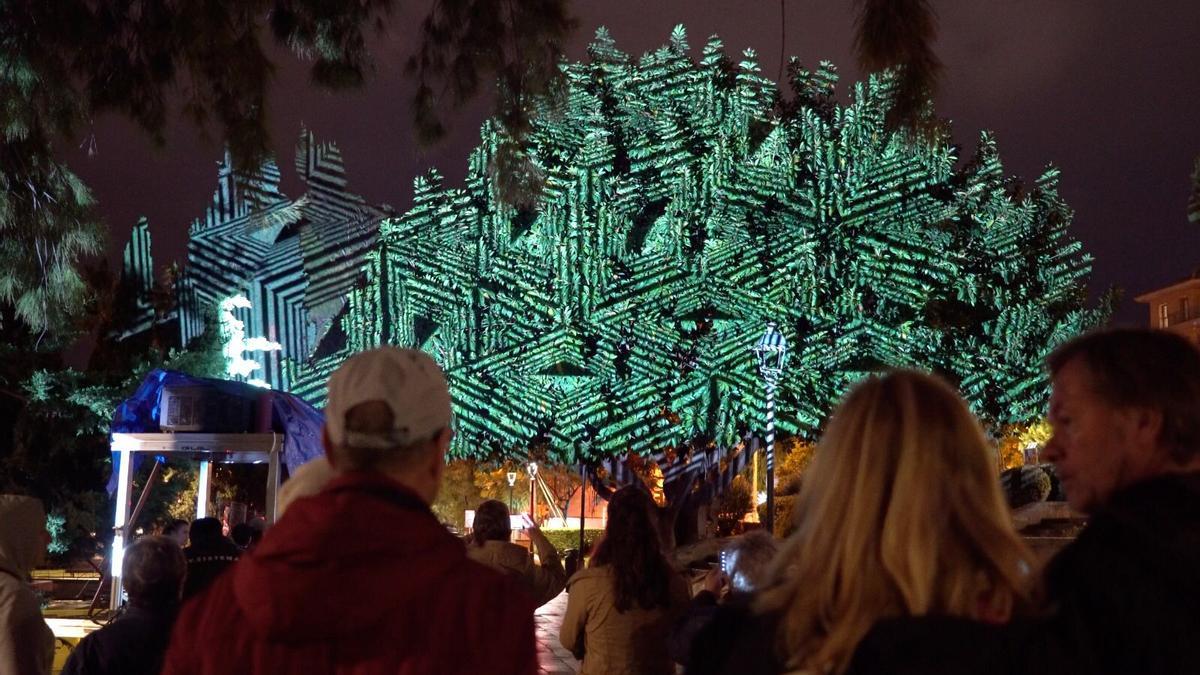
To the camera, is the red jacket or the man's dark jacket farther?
the red jacket

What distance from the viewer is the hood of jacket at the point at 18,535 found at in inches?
168

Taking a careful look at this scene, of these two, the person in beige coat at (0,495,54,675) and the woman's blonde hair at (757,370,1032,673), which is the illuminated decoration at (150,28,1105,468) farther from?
the woman's blonde hair at (757,370,1032,673)

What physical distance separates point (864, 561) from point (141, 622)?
2946 mm

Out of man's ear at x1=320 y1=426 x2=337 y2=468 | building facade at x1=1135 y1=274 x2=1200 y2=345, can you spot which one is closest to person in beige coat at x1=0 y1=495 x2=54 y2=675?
man's ear at x1=320 y1=426 x2=337 y2=468

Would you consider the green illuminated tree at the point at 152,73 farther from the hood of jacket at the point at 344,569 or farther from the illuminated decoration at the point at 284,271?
the illuminated decoration at the point at 284,271

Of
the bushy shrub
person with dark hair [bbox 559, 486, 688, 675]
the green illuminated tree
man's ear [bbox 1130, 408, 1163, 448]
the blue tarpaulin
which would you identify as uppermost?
the green illuminated tree

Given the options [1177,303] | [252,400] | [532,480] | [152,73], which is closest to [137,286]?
[532,480]

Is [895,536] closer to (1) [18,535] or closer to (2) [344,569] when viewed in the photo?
(2) [344,569]

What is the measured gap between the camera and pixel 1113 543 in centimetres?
205

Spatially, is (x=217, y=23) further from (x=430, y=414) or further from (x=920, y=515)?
(x=920, y=515)

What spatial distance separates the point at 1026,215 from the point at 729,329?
7.87m

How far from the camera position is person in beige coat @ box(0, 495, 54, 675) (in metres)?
4.07

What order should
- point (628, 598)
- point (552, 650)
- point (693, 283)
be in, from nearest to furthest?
point (628, 598), point (552, 650), point (693, 283)

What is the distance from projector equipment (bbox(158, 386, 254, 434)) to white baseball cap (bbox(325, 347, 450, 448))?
8871 millimetres
